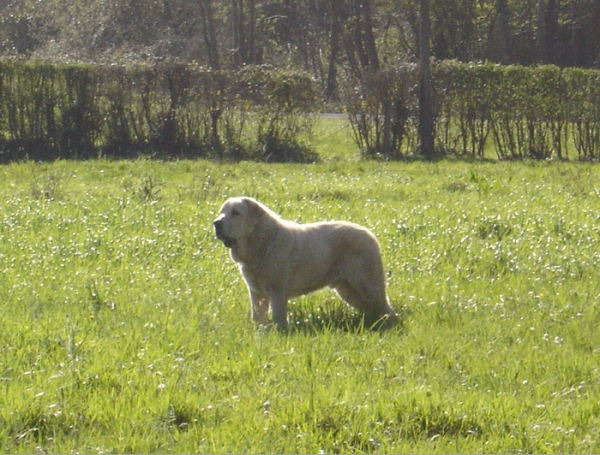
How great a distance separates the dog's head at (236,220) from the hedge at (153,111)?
14.4 m

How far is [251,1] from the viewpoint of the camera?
144 ft

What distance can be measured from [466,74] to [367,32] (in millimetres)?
14996

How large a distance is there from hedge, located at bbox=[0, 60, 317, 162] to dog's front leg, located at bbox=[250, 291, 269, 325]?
47.2ft

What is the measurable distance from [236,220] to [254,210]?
0.24 metres

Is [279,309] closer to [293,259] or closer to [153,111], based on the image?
[293,259]

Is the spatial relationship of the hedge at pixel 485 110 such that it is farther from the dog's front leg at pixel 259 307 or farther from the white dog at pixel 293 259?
the dog's front leg at pixel 259 307

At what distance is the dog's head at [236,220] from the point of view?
7.57 m

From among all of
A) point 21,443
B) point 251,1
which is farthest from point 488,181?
point 251,1

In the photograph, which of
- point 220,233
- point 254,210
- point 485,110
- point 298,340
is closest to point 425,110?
point 485,110

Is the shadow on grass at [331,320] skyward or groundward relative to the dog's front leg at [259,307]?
groundward

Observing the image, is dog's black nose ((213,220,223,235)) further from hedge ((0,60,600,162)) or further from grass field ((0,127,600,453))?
hedge ((0,60,600,162))

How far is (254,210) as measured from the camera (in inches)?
308

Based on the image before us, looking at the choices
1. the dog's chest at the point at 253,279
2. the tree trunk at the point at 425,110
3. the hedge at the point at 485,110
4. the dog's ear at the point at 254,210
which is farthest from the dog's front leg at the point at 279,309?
the tree trunk at the point at 425,110

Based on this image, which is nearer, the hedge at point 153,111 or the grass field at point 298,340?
the grass field at point 298,340
